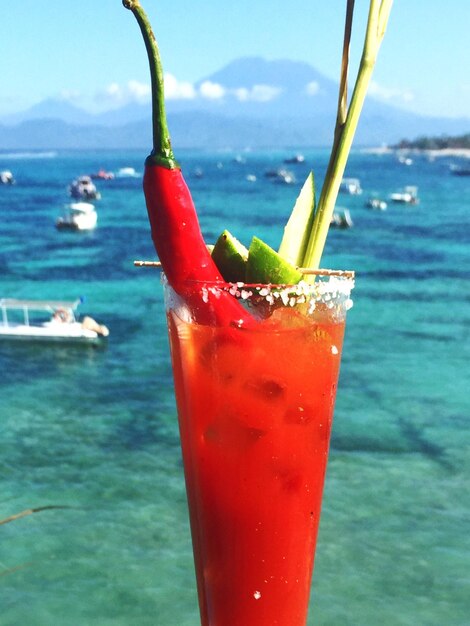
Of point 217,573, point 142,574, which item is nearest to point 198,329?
point 217,573

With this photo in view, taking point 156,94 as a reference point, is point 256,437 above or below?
below

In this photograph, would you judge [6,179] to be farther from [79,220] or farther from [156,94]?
[156,94]

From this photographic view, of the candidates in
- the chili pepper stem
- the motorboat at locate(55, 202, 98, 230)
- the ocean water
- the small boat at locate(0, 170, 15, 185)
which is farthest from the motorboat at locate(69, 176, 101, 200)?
the chili pepper stem

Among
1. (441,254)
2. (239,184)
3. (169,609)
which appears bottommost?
(169,609)

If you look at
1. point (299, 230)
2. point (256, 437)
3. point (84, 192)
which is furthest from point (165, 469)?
point (84, 192)

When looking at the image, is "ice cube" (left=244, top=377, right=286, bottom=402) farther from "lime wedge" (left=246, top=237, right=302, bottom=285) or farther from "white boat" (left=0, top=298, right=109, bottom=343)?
"white boat" (left=0, top=298, right=109, bottom=343)

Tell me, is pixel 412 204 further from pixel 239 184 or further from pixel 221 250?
pixel 221 250
